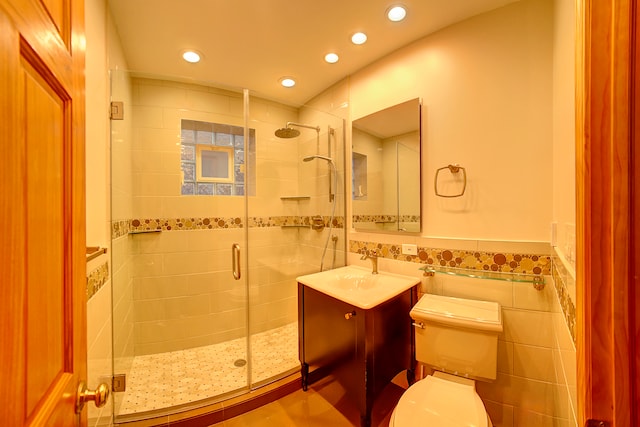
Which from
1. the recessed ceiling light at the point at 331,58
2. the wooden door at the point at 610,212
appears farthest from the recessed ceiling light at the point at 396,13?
the wooden door at the point at 610,212

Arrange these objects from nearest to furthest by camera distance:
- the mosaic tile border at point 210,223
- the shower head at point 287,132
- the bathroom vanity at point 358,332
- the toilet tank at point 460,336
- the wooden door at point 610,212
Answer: the wooden door at point 610,212 < the toilet tank at point 460,336 < the bathroom vanity at point 358,332 < the mosaic tile border at point 210,223 < the shower head at point 287,132

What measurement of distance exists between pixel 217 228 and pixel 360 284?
1.42m

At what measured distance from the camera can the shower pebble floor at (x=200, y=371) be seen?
62.2 inches

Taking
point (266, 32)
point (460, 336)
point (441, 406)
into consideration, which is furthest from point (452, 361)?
point (266, 32)

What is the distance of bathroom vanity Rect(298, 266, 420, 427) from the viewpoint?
51.6 inches

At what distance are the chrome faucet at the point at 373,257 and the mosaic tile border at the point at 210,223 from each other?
38 centimetres

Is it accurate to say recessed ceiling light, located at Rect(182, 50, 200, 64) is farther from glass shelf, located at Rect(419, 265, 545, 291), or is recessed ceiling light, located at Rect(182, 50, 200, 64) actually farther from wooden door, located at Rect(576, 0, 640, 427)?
glass shelf, located at Rect(419, 265, 545, 291)

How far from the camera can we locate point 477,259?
1.46 metres

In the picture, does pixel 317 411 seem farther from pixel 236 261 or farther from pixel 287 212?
pixel 287 212

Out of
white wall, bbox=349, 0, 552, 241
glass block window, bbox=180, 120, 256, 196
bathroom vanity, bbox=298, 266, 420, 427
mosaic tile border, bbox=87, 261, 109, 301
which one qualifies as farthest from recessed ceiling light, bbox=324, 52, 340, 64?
mosaic tile border, bbox=87, 261, 109, 301

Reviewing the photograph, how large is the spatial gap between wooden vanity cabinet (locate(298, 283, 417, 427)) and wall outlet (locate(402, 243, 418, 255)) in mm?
263

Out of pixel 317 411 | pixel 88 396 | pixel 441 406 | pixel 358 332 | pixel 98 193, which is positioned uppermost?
pixel 98 193

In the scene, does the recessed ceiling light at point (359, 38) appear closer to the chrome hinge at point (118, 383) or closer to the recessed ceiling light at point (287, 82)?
the recessed ceiling light at point (287, 82)

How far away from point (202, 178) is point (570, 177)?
7.92 feet
